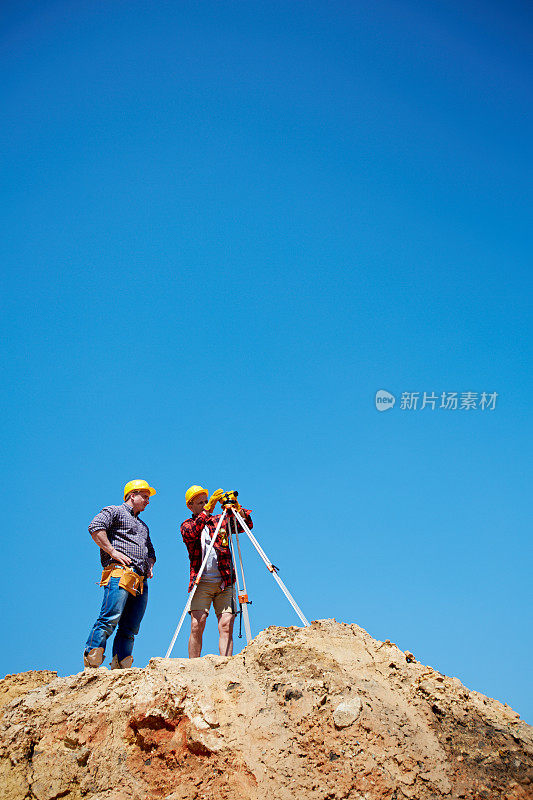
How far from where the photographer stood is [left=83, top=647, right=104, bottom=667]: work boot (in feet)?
21.5

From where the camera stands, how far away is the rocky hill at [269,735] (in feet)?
13.9

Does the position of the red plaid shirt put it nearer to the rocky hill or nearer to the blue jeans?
the blue jeans

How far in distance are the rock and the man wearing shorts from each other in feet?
10.1

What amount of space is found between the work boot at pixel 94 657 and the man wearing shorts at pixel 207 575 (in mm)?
1418

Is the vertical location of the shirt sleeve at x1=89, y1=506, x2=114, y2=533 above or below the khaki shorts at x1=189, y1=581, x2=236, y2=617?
above

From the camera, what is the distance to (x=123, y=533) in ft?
24.6

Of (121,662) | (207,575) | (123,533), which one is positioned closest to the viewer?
(121,662)

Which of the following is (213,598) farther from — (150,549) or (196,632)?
(150,549)

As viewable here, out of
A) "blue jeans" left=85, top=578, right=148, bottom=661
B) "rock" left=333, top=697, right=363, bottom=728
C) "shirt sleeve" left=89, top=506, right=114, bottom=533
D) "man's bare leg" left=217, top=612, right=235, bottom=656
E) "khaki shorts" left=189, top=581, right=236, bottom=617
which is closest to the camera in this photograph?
"rock" left=333, top=697, right=363, bottom=728

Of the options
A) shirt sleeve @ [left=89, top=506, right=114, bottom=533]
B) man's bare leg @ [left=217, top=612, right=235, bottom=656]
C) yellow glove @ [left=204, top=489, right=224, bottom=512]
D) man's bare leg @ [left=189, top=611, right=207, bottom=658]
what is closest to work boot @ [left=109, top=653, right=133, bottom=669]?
man's bare leg @ [left=189, top=611, right=207, bottom=658]

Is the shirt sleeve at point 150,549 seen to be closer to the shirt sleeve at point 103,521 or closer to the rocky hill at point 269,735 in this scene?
the shirt sleeve at point 103,521

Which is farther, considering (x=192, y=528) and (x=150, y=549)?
(x=192, y=528)

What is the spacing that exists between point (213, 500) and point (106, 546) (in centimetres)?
202

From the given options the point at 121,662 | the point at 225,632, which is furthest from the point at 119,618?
the point at 225,632
